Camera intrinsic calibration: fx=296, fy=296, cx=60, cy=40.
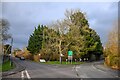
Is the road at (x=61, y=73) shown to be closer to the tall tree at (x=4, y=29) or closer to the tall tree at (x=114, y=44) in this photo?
the tall tree at (x=114, y=44)

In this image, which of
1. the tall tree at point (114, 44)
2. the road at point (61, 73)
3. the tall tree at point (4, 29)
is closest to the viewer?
the road at point (61, 73)

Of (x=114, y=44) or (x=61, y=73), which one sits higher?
(x=114, y=44)

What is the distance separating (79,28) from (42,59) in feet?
47.8

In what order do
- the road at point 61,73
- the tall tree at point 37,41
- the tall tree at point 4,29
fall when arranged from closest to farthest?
the road at point 61,73, the tall tree at point 4,29, the tall tree at point 37,41

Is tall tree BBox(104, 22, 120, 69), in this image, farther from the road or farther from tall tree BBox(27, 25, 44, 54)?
tall tree BBox(27, 25, 44, 54)

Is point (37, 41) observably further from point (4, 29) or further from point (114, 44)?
point (114, 44)

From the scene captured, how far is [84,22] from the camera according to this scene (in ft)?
264

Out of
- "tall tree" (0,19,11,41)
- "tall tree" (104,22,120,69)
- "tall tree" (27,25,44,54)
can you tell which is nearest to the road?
"tall tree" (104,22,120,69)

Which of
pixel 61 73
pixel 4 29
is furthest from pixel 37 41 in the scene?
pixel 61 73

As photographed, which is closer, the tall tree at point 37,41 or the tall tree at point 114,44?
the tall tree at point 114,44

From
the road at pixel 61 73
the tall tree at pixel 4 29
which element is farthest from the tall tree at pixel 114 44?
the tall tree at pixel 4 29

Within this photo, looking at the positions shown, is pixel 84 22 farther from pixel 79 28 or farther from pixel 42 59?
pixel 42 59

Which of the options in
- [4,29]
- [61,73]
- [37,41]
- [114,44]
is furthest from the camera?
[37,41]

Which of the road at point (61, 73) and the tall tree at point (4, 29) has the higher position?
the tall tree at point (4, 29)
